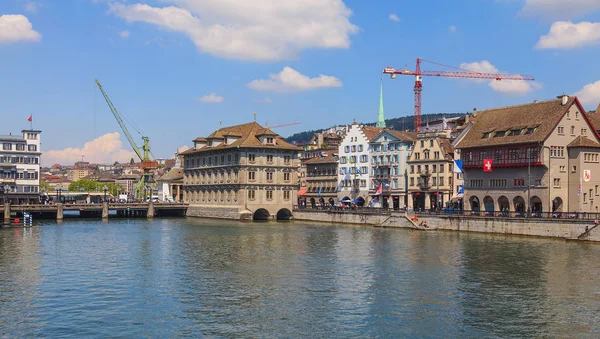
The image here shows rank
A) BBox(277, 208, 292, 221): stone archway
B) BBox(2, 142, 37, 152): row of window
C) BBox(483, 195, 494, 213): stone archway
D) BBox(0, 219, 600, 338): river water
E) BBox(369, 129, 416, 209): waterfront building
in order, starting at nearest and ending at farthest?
1. BBox(0, 219, 600, 338): river water
2. BBox(483, 195, 494, 213): stone archway
3. BBox(369, 129, 416, 209): waterfront building
4. BBox(277, 208, 292, 221): stone archway
5. BBox(2, 142, 37, 152): row of window

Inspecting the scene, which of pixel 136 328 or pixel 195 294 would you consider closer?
pixel 136 328

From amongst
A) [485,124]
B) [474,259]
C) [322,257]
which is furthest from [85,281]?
[485,124]

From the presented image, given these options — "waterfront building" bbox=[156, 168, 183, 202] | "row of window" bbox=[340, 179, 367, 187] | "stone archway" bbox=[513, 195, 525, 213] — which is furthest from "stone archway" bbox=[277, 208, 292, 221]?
"stone archway" bbox=[513, 195, 525, 213]

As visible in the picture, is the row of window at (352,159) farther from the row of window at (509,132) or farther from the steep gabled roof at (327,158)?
the row of window at (509,132)

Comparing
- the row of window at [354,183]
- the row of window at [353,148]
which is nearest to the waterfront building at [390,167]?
the row of window at [354,183]

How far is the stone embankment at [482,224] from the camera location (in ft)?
243

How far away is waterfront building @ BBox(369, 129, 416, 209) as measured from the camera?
405 feet

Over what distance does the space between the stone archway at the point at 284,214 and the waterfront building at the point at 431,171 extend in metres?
24.8

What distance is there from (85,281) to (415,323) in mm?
25244

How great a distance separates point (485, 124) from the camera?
98438 mm

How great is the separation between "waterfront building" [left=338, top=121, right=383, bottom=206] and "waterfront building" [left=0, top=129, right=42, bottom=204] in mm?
64802

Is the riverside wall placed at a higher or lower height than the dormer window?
lower

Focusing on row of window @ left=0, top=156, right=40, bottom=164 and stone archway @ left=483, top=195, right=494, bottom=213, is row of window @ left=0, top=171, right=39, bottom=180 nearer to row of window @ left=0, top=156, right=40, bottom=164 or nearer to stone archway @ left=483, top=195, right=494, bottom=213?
row of window @ left=0, top=156, right=40, bottom=164

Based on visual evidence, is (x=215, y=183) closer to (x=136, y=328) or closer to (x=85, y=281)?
(x=85, y=281)
